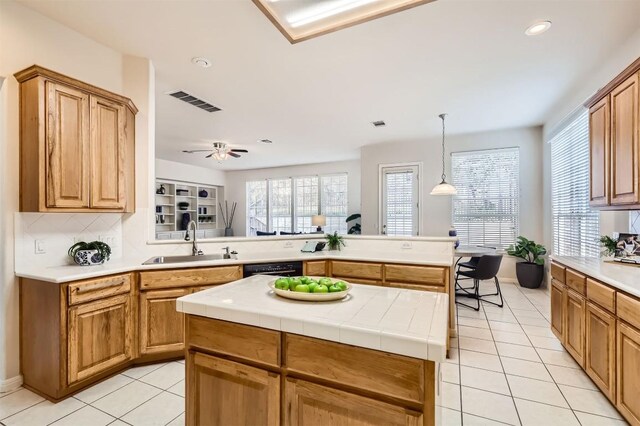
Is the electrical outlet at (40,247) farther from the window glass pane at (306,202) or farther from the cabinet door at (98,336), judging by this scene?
the window glass pane at (306,202)

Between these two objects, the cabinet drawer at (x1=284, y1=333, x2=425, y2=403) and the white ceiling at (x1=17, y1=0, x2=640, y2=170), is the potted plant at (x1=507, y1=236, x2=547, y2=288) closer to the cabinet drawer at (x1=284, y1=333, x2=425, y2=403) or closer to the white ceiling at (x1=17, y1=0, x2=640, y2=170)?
the white ceiling at (x1=17, y1=0, x2=640, y2=170)

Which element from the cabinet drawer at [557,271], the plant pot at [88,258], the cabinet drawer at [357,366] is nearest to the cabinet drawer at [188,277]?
the plant pot at [88,258]

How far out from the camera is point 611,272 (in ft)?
6.94

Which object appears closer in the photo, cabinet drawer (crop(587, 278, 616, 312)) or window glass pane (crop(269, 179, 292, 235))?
cabinet drawer (crop(587, 278, 616, 312))

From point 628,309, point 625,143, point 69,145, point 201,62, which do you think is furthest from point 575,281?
point 69,145

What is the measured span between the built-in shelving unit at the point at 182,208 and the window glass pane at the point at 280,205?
1.88 metres

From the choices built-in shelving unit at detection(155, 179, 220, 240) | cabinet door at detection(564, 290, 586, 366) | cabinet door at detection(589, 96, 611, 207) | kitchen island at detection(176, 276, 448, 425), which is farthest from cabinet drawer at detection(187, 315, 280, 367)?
built-in shelving unit at detection(155, 179, 220, 240)

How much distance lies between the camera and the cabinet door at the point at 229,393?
1.26m

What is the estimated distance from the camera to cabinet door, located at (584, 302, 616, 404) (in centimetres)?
190

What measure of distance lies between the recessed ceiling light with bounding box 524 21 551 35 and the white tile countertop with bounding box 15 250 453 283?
209 centimetres

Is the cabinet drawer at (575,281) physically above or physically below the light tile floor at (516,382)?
above

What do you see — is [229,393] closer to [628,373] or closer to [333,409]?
[333,409]

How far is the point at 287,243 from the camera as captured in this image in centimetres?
367

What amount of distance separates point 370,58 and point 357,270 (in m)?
2.14
